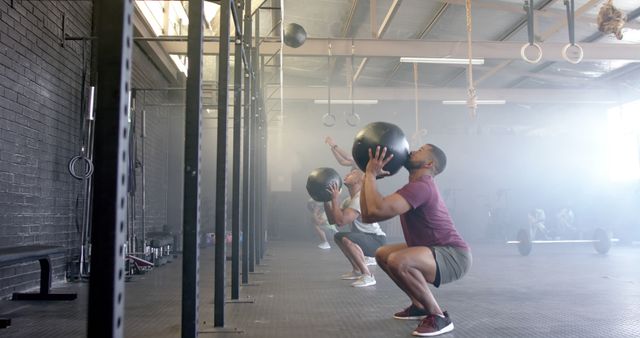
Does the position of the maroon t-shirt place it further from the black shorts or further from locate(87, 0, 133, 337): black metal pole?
locate(87, 0, 133, 337): black metal pole

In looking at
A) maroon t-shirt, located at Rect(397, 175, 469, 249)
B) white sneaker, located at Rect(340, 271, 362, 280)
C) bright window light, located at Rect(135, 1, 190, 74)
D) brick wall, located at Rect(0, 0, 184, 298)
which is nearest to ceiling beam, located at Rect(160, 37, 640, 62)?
bright window light, located at Rect(135, 1, 190, 74)

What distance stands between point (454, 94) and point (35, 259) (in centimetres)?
847

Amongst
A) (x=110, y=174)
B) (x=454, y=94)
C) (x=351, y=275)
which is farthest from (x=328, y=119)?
(x=110, y=174)

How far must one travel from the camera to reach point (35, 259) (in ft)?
9.70

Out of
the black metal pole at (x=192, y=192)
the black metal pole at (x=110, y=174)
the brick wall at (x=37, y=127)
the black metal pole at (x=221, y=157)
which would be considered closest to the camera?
the black metal pole at (x=110, y=174)

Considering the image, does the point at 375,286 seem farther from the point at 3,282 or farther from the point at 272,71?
the point at 272,71

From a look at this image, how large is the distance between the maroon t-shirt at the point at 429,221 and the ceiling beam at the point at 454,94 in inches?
280

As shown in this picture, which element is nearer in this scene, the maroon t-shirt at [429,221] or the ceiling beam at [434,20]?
the maroon t-shirt at [429,221]

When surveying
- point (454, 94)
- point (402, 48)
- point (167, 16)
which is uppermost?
point (167, 16)

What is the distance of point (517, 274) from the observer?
4.93m

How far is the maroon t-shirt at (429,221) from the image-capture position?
256 centimetres

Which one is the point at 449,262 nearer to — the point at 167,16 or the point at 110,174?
the point at 110,174

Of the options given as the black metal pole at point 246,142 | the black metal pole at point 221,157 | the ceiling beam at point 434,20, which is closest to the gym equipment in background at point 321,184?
the black metal pole at point 246,142

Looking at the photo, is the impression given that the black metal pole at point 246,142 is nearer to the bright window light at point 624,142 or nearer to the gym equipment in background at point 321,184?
the gym equipment in background at point 321,184
